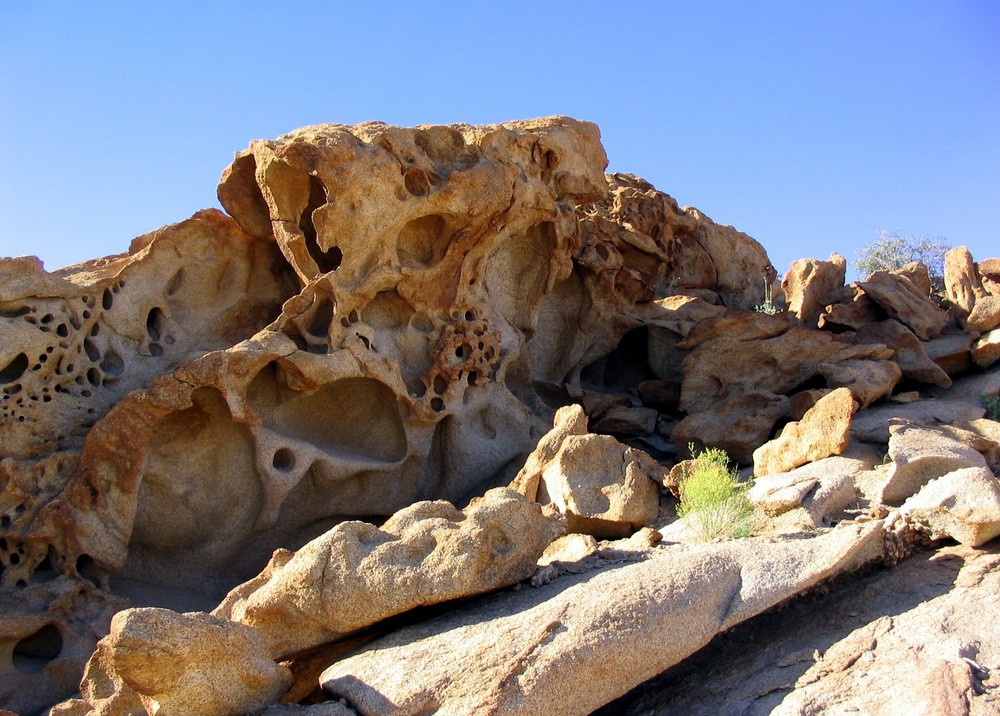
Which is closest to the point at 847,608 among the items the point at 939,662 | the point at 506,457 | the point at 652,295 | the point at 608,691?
the point at 939,662

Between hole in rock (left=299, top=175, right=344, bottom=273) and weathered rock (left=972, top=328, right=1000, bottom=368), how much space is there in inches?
258

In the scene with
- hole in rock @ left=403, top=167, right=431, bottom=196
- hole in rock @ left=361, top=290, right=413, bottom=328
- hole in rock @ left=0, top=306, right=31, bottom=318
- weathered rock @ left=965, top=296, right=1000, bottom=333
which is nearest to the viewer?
hole in rock @ left=0, top=306, right=31, bottom=318

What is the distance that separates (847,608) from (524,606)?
6.06ft

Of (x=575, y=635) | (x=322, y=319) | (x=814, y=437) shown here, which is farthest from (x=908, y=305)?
(x=575, y=635)

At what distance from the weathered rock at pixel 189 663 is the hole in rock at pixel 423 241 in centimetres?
515

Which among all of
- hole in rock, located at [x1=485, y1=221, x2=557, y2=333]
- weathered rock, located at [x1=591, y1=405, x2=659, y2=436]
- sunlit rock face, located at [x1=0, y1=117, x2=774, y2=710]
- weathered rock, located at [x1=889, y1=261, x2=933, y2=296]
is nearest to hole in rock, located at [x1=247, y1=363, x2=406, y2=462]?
sunlit rock face, located at [x1=0, y1=117, x2=774, y2=710]

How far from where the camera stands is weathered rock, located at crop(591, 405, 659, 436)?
34.5ft

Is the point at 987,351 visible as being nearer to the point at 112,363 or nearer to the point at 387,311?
the point at 387,311

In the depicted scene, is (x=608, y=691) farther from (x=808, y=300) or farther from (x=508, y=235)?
(x=808, y=300)

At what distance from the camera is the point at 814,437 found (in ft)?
26.7

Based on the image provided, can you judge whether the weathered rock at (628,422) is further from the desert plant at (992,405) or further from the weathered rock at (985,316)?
the weathered rock at (985,316)

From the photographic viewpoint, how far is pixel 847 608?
5641 mm

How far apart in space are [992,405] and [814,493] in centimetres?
344

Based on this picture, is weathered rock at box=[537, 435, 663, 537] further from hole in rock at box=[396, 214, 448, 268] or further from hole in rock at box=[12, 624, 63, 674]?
hole in rock at box=[12, 624, 63, 674]
